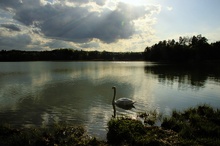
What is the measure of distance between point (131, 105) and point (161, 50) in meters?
118

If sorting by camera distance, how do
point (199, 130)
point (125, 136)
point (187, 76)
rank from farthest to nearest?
point (187, 76), point (199, 130), point (125, 136)

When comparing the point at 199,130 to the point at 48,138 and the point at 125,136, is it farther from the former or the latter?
the point at 48,138

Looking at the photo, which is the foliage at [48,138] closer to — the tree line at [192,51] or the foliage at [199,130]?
the foliage at [199,130]

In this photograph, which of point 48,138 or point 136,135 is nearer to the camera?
point 48,138

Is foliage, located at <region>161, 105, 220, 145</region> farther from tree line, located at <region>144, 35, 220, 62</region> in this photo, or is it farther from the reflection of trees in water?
tree line, located at <region>144, 35, 220, 62</region>

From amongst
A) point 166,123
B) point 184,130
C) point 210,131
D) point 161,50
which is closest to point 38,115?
point 166,123

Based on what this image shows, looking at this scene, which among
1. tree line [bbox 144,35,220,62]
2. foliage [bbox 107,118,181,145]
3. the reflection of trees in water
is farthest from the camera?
tree line [bbox 144,35,220,62]

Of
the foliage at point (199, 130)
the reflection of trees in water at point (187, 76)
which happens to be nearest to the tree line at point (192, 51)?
the reflection of trees in water at point (187, 76)

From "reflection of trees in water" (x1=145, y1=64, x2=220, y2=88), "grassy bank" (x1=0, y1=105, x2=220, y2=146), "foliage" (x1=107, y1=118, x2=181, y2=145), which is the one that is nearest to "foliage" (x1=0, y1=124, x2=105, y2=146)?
"grassy bank" (x1=0, y1=105, x2=220, y2=146)

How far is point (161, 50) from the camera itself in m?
133

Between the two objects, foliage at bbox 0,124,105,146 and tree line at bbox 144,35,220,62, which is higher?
tree line at bbox 144,35,220,62

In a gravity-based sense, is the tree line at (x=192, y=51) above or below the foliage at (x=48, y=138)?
above

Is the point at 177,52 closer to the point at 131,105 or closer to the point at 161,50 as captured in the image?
the point at 161,50

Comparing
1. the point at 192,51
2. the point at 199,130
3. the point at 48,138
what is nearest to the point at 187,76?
the point at 199,130
